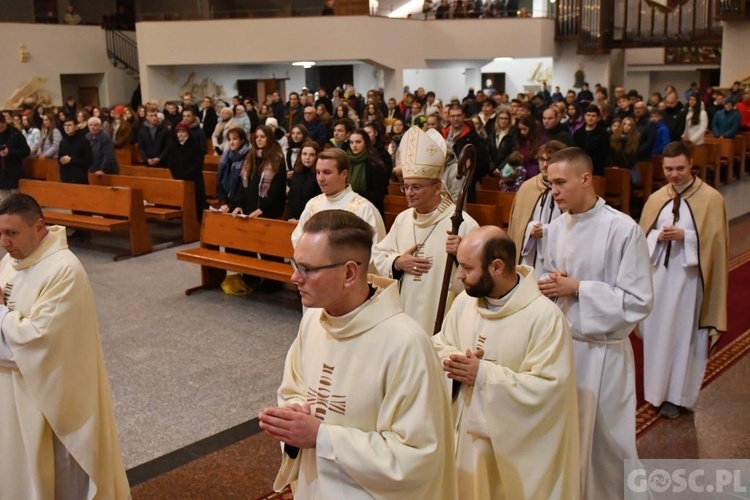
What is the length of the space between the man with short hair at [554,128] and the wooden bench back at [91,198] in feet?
15.3

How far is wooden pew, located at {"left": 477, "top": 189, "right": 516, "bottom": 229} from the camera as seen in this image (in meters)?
7.75

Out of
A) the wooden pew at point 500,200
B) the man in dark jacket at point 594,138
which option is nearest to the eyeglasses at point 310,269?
the wooden pew at point 500,200

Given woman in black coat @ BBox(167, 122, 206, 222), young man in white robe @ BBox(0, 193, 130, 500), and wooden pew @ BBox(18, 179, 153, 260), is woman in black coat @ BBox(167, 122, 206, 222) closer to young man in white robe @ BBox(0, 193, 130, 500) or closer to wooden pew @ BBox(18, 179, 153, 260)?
wooden pew @ BBox(18, 179, 153, 260)

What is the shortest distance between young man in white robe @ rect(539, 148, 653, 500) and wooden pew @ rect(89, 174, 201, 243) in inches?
278

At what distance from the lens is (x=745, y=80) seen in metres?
16.5

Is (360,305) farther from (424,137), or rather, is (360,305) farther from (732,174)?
(732,174)

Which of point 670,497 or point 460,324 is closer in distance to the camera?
point 460,324

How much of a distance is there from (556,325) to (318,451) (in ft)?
3.72

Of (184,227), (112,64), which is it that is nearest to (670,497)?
(184,227)

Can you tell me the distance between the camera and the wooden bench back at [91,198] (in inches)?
374

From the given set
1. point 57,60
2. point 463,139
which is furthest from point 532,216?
point 57,60

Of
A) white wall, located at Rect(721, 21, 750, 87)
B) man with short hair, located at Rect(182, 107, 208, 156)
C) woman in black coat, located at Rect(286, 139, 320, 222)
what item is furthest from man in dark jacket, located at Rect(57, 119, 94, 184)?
white wall, located at Rect(721, 21, 750, 87)

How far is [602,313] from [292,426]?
1.83 m

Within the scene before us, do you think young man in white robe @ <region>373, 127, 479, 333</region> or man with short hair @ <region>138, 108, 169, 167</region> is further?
man with short hair @ <region>138, 108, 169, 167</region>
